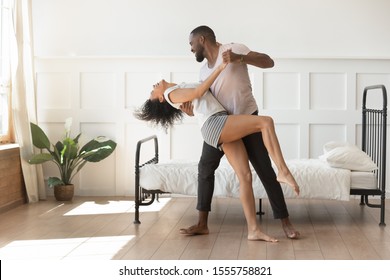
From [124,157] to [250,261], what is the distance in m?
2.96

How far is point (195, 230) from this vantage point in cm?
455

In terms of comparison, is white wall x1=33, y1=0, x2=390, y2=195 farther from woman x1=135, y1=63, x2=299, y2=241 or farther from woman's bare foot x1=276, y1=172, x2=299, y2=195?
woman's bare foot x1=276, y1=172, x2=299, y2=195

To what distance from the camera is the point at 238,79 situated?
4.35m

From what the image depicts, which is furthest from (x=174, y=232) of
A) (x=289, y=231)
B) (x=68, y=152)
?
(x=68, y=152)

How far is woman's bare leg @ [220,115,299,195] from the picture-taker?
4.08m

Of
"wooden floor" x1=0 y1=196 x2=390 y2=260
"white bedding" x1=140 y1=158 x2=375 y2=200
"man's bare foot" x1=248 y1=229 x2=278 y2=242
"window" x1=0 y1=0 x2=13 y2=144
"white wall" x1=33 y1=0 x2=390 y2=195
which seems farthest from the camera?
"white wall" x1=33 y1=0 x2=390 y2=195

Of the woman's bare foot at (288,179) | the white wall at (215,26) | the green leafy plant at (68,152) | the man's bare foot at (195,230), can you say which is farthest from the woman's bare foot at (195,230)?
the white wall at (215,26)

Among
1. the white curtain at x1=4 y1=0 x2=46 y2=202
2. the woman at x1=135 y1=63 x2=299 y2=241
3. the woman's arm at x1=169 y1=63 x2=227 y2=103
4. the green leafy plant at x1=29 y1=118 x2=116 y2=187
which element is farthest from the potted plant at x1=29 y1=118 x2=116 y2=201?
the woman's arm at x1=169 y1=63 x2=227 y2=103

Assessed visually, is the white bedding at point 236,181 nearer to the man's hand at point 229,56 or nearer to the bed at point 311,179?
the bed at point 311,179

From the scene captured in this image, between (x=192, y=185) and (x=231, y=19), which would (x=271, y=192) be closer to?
(x=192, y=185)

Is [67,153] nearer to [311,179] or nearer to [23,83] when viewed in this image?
[23,83]

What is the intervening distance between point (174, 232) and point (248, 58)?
132 centimetres

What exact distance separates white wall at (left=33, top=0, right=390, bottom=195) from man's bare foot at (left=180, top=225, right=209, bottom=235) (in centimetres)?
188

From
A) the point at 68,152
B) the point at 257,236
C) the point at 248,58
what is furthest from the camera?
the point at 68,152
